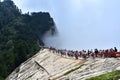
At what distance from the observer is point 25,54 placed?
126m

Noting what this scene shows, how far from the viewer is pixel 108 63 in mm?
50812

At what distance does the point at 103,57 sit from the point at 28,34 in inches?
5641

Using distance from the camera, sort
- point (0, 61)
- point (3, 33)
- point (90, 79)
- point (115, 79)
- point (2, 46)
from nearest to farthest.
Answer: point (115, 79)
point (90, 79)
point (0, 61)
point (2, 46)
point (3, 33)

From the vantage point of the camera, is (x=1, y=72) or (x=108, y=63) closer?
(x=108, y=63)

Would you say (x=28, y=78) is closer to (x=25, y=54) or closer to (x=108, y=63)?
(x=108, y=63)

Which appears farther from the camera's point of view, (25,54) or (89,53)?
(25,54)

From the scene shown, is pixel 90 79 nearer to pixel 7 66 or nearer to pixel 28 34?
pixel 7 66

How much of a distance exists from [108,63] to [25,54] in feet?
253

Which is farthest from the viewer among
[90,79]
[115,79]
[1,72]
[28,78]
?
[1,72]

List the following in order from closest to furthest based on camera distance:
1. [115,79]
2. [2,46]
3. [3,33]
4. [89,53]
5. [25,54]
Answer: [115,79], [89,53], [25,54], [2,46], [3,33]

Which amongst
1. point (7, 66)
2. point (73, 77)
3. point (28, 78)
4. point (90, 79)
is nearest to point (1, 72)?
point (7, 66)

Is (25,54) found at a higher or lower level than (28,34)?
lower

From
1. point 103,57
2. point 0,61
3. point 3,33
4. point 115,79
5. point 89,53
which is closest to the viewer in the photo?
point 115,79

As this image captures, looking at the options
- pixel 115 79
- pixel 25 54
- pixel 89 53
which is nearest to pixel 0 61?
pixel 25 54
